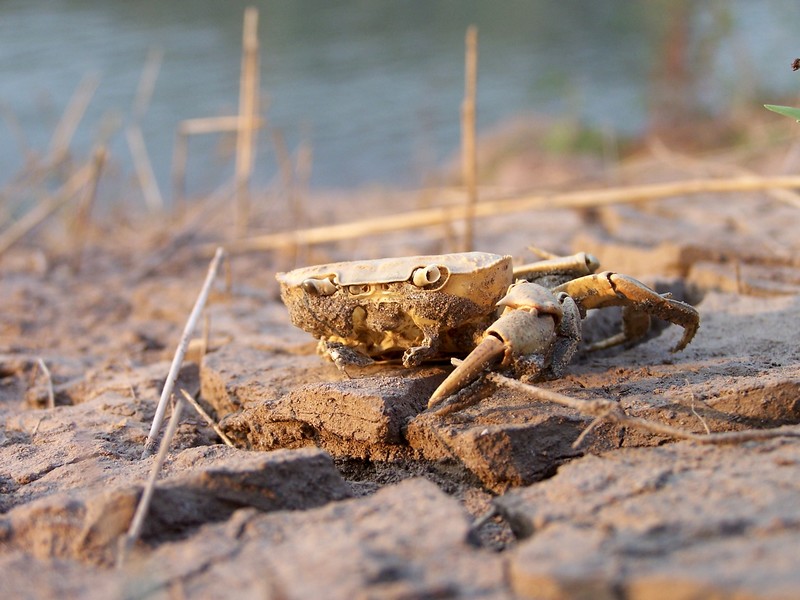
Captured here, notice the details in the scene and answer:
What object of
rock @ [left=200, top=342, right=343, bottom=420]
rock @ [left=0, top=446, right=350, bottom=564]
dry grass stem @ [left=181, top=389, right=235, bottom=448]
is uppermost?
rock @ [left=0, top=446, right=350, bottom=564]

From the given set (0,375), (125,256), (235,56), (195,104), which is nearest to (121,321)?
(0,375)

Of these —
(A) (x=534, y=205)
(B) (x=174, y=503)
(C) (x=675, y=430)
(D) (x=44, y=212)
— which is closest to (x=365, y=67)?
(D) (x=44, y=212)

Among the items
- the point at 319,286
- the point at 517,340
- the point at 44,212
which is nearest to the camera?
the point at 517,340

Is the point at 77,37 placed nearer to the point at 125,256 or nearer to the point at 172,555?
the point at 125,256

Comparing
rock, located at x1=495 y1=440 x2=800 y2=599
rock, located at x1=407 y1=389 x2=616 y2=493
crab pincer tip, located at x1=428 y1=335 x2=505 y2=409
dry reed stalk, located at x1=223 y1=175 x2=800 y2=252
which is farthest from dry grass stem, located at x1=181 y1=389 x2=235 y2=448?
dry reed stalk, located at x1=223 y1=175 x2=800 y2=252

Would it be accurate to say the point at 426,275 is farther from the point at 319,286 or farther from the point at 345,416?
the point at 345,416

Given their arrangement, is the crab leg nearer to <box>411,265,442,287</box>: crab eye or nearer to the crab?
the crab

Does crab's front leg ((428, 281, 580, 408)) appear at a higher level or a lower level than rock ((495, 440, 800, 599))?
higher
